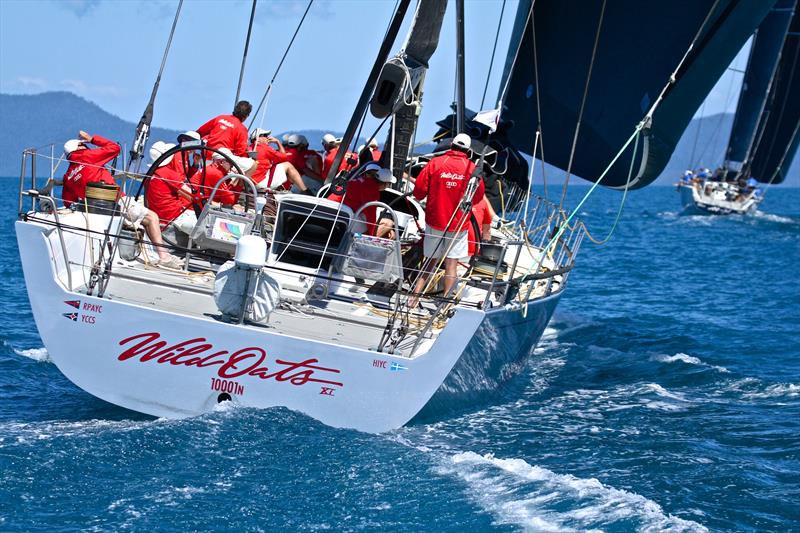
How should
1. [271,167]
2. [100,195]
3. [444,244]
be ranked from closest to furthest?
[444,244] < [100,195] < [271,167]

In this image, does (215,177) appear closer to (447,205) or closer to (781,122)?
(447,205)

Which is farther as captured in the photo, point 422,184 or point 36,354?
point 36,354

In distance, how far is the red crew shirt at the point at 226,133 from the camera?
9406mm

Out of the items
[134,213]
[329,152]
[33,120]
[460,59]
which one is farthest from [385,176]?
[33,120]

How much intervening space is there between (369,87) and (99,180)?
235cm

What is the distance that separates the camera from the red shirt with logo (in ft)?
28.5

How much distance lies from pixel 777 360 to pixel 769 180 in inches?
1483

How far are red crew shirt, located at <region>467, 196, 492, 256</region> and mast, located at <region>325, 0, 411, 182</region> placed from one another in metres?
1.19

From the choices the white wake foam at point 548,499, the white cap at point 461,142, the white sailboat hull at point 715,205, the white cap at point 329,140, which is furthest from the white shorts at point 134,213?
the white sailboat hull at point 715,205

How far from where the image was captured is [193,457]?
606 centimetres

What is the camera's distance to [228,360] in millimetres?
6641

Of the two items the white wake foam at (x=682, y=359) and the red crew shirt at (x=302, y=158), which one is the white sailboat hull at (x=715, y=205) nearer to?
the white wake foam at (x=682, y=359)

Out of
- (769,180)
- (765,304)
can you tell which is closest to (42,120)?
(769,180)

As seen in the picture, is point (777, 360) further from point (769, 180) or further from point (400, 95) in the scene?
point (769, 180)
